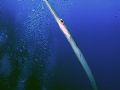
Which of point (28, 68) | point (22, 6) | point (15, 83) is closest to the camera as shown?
point (15, 83)

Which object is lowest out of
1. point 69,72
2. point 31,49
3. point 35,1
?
point 69,72

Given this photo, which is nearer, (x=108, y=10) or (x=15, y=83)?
(x=15, y=83)

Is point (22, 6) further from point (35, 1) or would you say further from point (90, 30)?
point (90, 30)

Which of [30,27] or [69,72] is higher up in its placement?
[30,27]

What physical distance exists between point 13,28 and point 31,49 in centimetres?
74

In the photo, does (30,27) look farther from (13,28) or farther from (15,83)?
(15,83)

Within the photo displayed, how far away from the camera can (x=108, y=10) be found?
4973mm

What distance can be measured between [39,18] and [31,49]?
3.29 ft

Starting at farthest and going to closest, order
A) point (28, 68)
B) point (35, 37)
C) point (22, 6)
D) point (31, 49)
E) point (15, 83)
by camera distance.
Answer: point (22, 6)
point (35, 37)
point (31, 49)
point (28, 68)
point (15, 83)

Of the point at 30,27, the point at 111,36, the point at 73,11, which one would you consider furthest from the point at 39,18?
the point at 111,36

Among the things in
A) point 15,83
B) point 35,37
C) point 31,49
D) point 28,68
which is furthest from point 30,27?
point 15,83

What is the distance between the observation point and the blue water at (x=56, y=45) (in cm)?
416

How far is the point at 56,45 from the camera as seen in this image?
4789 millimetres

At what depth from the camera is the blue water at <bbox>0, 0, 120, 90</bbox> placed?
4.16 m
